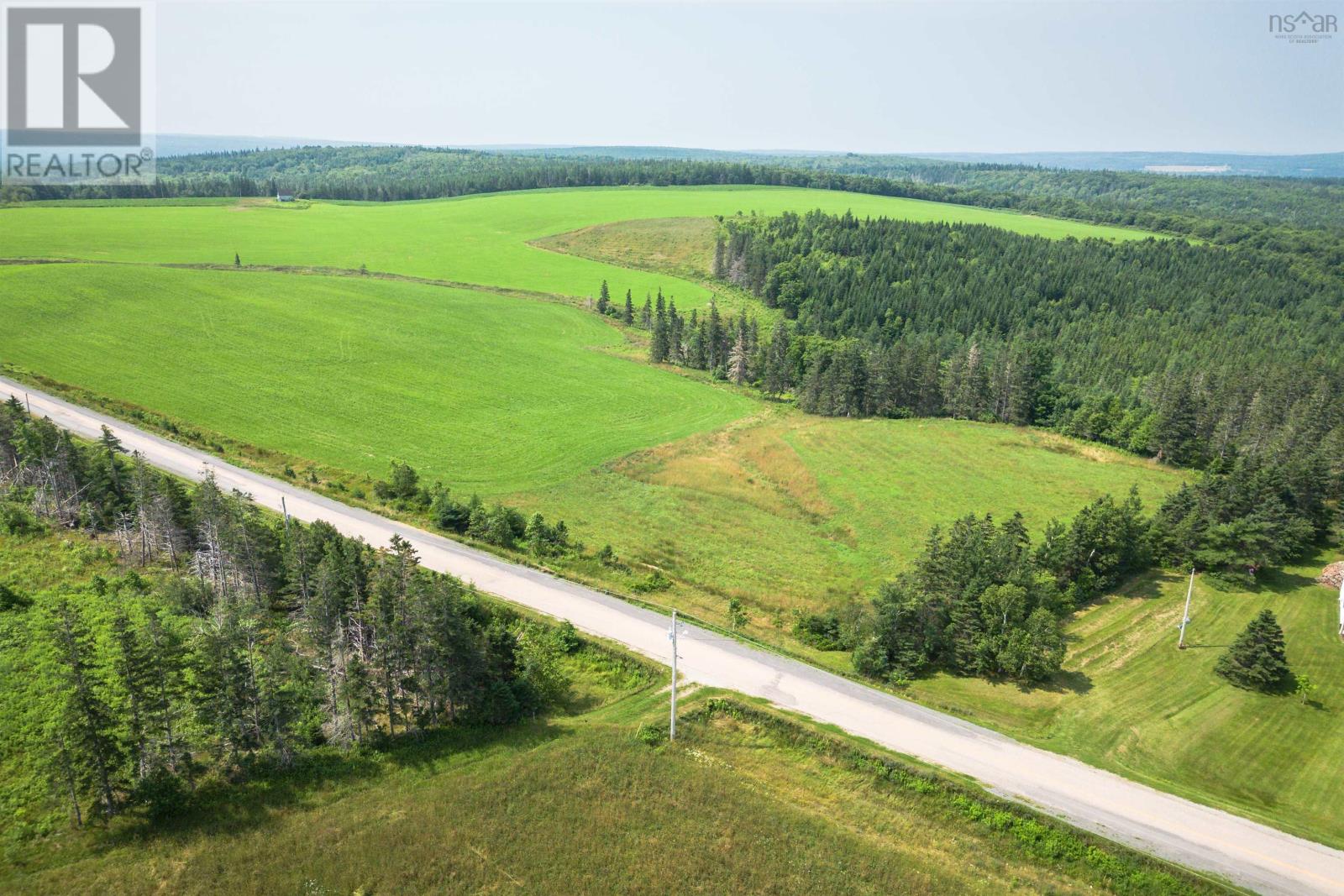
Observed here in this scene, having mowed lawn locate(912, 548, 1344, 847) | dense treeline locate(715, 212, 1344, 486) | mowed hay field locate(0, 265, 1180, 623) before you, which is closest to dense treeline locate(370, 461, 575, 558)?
mowed hay field locate(0, 265, 1180, 623)

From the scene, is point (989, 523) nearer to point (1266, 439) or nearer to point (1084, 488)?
point (1084, 488)

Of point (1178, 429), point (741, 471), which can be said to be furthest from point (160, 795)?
point (1178, 429)

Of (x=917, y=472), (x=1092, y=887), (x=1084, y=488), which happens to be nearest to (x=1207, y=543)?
(x=1084, y=488)

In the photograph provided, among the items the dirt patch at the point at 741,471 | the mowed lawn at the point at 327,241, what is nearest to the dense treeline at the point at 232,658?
the dirt patch at the point at 741,471

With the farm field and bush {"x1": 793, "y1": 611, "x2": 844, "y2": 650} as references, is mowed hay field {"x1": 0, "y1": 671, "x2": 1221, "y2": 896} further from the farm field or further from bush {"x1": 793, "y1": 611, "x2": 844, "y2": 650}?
bush {"x1": 793, "y1": 611, "x2": 844, "y2": 650}

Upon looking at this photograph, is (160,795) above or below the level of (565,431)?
below

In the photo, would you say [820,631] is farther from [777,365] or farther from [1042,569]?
[777,365]
